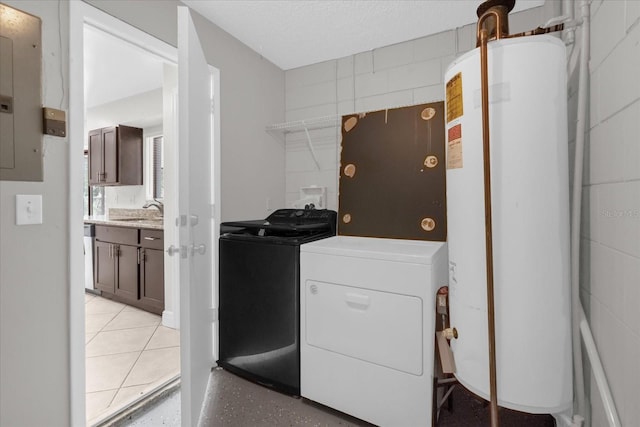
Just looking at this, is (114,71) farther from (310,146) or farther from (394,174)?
(394,174)

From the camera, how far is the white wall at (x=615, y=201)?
824 mm

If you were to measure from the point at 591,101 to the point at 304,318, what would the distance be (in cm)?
161

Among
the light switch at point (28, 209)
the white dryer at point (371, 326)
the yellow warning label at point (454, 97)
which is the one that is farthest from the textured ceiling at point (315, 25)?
the white dryer at point (371, 326)

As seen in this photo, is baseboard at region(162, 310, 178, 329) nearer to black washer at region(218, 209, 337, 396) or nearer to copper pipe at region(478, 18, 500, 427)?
black washer at region(218, 209, 337, 396)

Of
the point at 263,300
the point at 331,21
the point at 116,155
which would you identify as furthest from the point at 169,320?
the point at 331,21

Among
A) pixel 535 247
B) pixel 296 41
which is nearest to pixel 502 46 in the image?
pixel 535 247

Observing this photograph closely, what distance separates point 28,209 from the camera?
1.21 meters

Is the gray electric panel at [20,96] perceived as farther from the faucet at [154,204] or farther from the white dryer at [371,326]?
the faucet at [154,204]

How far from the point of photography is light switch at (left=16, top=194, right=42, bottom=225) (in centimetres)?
119

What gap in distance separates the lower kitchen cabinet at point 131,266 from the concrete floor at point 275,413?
1.47m

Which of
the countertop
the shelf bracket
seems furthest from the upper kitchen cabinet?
the shelf bracket

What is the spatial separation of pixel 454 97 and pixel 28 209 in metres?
1.80

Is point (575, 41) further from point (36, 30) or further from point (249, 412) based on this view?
point (249, 412)

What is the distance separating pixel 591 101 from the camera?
3.62 feet
